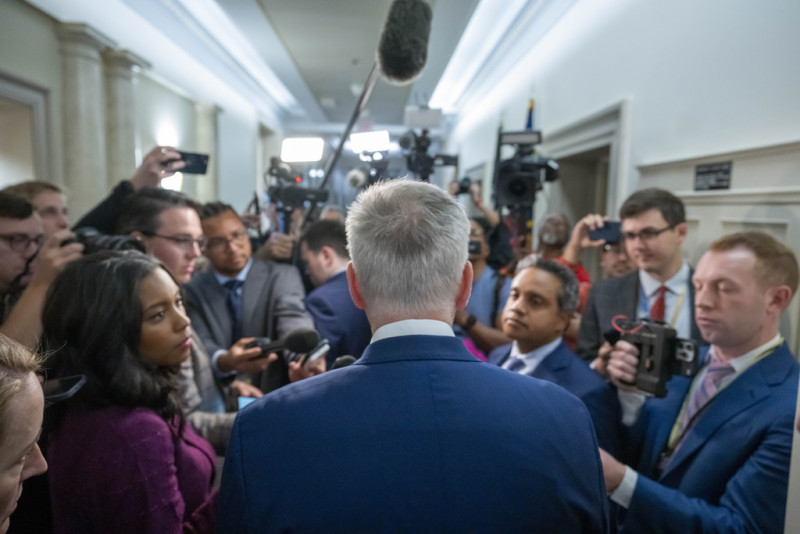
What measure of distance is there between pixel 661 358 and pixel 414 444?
87 centimetres

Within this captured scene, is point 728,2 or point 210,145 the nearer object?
point 728,2

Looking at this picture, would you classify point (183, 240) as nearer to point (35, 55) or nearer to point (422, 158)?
point (422, 158)

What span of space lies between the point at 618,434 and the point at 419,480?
1072 mm

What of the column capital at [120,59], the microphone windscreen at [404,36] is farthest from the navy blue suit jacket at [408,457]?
the column capital at [120,59]

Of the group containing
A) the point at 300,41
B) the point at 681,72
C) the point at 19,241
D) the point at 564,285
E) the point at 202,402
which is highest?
the point at 300,41

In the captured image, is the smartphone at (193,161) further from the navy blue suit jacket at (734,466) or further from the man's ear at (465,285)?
the navy blue suit jacket at (734,466)

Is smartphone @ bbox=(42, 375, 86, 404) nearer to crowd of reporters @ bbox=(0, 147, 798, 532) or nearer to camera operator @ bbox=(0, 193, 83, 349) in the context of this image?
crowd of reporters @ bbox=(0, 147, 798, 532)

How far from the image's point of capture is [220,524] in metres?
0.70

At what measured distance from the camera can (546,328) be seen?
5.38 ft

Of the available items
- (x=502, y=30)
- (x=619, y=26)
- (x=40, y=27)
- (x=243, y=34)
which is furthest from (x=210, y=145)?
(x=619, y=26)

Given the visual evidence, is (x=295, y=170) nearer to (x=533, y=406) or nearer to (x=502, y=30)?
(x=533, y=406)

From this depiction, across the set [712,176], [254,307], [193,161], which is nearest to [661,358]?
[712,176]

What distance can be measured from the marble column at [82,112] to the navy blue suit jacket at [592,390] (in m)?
3.41

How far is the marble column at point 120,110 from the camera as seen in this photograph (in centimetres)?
377
